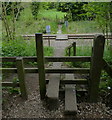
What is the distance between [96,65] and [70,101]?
0.62 m

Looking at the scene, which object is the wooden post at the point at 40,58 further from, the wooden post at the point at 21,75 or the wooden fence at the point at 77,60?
the wooden post at the point at 21,75

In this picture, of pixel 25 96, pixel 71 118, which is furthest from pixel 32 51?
pixel 71 118

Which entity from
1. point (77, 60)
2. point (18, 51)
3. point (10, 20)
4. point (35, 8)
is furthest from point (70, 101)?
point (35, 8)

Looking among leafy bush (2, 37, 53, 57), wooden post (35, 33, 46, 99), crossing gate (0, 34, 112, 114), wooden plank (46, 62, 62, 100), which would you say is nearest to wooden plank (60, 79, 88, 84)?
crossing gate (0, 34, 112, 114)

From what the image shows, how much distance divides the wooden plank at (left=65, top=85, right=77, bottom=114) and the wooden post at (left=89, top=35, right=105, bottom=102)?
302 millimetres

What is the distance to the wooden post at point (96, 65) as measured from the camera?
1717mm

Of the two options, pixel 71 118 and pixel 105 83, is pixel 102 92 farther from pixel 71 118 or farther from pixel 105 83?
pixel 71 118

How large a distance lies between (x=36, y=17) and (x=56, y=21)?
7.79 ft

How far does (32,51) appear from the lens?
13.5 ft

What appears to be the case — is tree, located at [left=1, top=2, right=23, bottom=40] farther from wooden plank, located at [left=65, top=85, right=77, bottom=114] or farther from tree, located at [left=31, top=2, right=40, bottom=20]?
wooden plank, located at [left=65, top=85, right=77, bottom=114]

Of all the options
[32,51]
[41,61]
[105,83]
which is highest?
[41,61]

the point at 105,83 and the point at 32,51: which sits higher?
the point at 32,51

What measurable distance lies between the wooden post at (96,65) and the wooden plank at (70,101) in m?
0.30

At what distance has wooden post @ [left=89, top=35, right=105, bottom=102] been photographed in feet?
5.63
